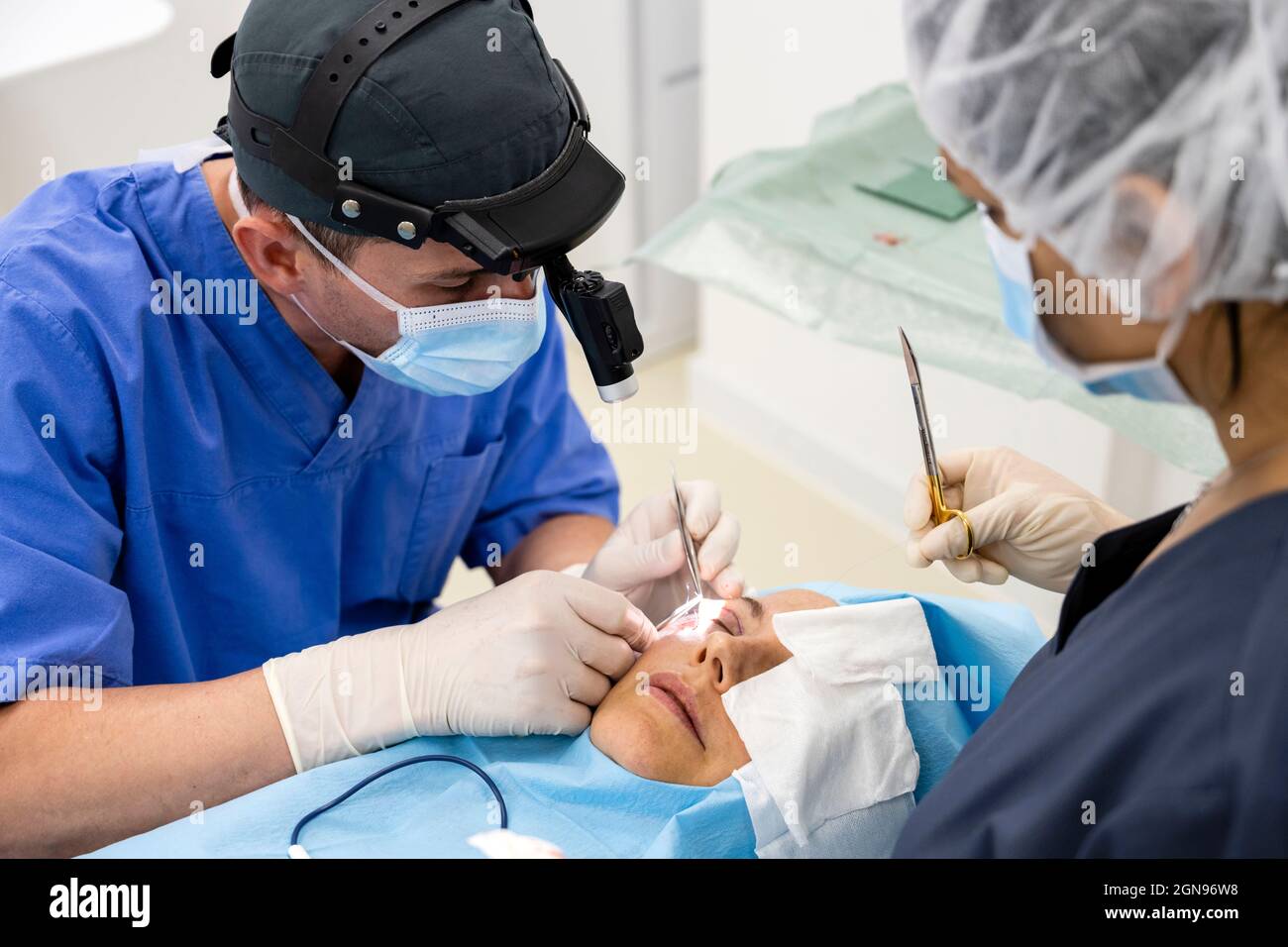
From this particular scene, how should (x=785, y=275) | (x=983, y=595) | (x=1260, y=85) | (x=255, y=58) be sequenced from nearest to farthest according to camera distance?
(x=1260, y=85) < (x=255, y=58) < (x=983, y=595) < (x=785, y=275)

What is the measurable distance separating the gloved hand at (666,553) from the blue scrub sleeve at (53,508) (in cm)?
63

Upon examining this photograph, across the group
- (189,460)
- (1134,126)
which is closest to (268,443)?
(189,460)

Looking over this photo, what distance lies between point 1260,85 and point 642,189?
285 cm

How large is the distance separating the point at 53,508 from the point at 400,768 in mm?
501

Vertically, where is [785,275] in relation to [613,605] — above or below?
above

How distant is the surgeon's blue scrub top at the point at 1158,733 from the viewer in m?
0.85

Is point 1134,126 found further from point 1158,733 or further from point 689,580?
point 689,580

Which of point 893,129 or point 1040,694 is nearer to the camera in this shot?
point 1040,694

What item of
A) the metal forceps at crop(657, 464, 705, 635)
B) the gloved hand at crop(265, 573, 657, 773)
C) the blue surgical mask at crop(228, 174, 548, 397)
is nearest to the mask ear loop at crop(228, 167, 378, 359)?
the blue surgical mask at crop(228, 174, 548, 397)

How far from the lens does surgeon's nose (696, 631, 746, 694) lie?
1521 mm

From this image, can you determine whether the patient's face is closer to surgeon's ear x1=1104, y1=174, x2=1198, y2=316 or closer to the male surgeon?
the male surgeon

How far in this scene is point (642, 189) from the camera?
3.55m

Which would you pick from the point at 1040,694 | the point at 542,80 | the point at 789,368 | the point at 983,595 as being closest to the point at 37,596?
the point at 542,80

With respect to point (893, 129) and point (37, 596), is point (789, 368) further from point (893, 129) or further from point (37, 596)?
point (37, 596)
